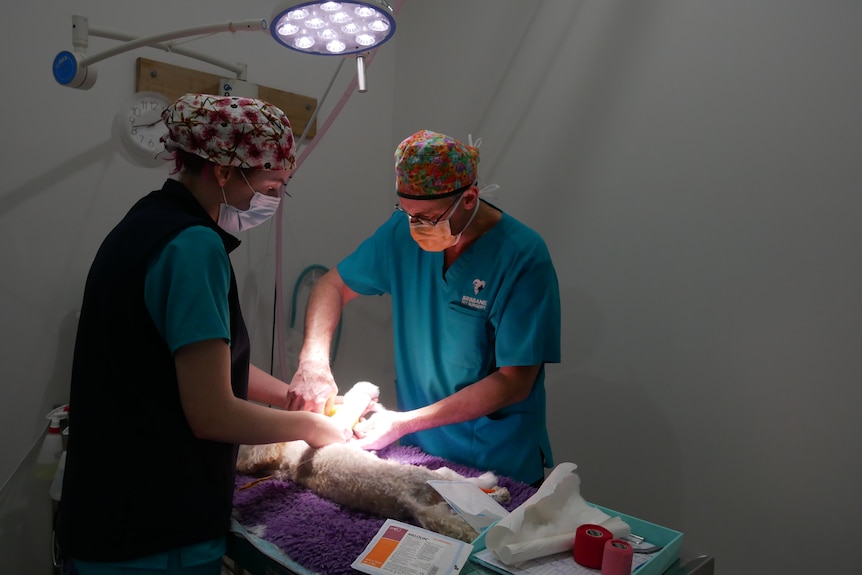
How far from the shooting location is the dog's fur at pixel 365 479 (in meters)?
1.27

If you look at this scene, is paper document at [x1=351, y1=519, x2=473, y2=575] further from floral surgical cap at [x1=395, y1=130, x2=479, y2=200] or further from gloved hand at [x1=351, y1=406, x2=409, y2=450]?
floral surgical cap at [x1=395, y1=130, x2=479, y2=200]

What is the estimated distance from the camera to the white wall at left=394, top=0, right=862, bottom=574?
1934 millimetres

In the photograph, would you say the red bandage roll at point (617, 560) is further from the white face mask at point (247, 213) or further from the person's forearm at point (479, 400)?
the white face mask at point (247, 213)

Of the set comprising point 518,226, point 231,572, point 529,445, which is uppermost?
point 518,226

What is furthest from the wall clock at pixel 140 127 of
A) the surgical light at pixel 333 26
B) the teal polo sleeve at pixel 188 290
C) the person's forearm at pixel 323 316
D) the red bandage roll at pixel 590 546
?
the red bandage roll at pixel 590 546

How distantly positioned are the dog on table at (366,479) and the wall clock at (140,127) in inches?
49.7

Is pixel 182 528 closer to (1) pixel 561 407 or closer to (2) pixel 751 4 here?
(1) pixel 561 407

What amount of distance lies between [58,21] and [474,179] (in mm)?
1526

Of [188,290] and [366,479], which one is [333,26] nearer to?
[188,290]

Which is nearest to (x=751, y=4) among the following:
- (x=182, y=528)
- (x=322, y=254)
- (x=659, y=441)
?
(x=659, y=441)

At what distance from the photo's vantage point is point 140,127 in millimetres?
2262

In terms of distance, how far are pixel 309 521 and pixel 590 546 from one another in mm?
571

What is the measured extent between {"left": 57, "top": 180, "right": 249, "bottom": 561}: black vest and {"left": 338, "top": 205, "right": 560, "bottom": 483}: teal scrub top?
0.84 metres

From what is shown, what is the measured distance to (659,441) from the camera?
2332 mm
